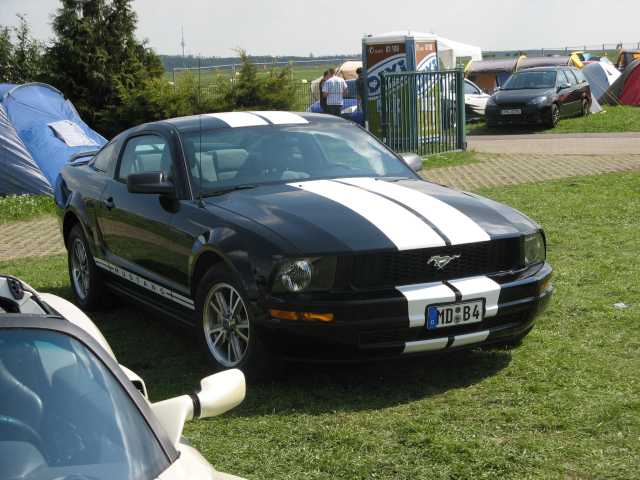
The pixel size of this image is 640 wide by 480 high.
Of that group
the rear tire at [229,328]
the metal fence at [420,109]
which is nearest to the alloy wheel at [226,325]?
the rear tire at [229,328]

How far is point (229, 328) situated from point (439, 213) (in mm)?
1366

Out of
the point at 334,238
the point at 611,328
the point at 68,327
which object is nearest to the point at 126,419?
the point at 68,327

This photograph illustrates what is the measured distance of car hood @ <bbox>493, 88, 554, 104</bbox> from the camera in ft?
81.1

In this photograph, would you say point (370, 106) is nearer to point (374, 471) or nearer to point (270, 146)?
point (270, 146)

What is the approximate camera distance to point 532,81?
25.8 m

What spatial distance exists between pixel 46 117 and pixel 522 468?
1232 cm

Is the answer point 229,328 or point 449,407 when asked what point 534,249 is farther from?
point 229,328

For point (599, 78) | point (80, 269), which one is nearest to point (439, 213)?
point (80, 269)

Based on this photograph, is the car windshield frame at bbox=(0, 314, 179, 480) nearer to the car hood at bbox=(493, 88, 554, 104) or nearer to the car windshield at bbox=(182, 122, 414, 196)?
the car windshield at bbox=(182, 122, 414, 196)

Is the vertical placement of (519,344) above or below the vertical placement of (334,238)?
below

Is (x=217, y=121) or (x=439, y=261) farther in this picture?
(x=217, y=121)

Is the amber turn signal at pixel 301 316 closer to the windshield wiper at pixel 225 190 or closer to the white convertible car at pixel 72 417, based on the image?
the windshield wiper at pixel 225 190

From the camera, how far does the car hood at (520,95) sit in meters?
24.7

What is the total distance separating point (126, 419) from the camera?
2477 millimetres
